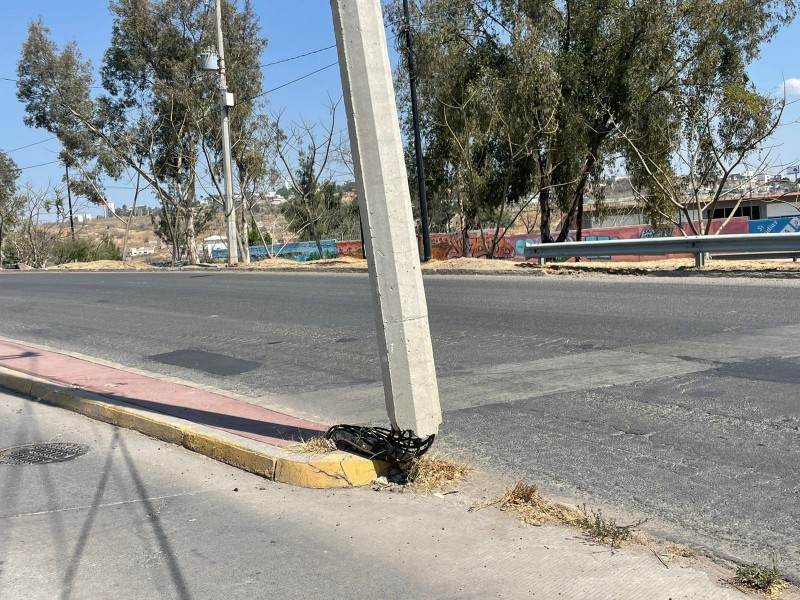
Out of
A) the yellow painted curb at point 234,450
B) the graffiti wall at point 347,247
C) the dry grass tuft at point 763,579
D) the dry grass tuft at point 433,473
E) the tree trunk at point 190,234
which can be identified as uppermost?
the tree trunk at point 190,234

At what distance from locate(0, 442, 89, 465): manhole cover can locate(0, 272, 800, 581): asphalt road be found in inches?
77.6

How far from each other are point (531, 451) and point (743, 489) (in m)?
1.51

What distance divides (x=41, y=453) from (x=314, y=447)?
2.34 m

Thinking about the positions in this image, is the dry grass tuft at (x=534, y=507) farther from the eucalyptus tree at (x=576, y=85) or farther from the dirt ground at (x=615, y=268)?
the eucalyptus tree at (x=576, y=85)

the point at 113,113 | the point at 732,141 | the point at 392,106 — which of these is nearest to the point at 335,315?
the point at 392,106

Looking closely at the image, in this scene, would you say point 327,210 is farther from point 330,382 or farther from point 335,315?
point 330,382

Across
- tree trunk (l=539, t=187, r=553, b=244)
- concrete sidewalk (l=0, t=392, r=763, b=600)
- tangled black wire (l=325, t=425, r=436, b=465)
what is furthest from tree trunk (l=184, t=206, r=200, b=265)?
tangled black wire (l=325, t=425, r=436, b=465)

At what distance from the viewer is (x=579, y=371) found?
8023 millimetres

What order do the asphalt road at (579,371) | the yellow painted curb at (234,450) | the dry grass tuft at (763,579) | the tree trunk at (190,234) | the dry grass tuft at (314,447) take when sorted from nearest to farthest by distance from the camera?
1. the dry grass tuft at (763,579)
2. the asphalt road at (579,371)
3. the yellow painted curb at (234,450)
4. the dry grass tuft at (314,447)
5. the tree trunk at (190,234)

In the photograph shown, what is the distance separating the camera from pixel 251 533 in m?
4.47

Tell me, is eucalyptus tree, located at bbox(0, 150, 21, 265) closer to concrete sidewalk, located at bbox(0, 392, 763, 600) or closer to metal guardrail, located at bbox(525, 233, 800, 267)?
metal guardrail, located at bbox(525, 233, 800, 267)

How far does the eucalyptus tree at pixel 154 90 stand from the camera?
132 feet

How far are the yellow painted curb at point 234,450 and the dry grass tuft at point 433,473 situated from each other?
0.23 metres

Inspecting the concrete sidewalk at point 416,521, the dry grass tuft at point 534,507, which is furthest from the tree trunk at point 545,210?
the dry grass tuft at point 534,507
